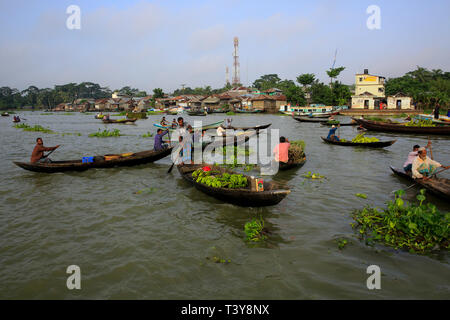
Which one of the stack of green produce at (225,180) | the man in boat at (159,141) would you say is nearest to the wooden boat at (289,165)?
the stack of green produce at (225,180)

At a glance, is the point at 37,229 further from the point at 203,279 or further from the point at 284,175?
the point at 284,175

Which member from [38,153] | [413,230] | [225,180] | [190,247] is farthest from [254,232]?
[38,153]

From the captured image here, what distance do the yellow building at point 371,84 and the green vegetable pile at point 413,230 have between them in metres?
46.5

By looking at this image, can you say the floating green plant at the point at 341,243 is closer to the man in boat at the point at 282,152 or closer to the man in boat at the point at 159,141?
the man in boat at the point at 282,152

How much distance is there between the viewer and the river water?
12.9ft

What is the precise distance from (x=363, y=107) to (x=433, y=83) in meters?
13.2

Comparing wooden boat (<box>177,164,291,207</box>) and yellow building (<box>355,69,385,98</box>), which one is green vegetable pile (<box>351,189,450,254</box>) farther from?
yellow building (<box>355,69,385,98</box>)

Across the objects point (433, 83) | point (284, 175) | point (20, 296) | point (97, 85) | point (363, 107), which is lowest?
point (20, 296)

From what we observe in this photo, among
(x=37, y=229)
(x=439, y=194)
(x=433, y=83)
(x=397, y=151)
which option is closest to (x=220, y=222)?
(x=37, y=229)

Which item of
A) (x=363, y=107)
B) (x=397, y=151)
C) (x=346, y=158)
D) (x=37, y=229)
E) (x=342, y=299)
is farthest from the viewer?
(x=363, y=107)

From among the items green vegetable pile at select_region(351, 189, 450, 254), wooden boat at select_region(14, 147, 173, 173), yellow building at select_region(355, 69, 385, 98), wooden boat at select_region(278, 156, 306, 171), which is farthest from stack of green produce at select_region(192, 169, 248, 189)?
yellow building at select_region(355, 69, 385, 98)

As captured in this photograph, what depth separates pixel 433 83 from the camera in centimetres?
4575

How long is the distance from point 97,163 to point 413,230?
1013 cm

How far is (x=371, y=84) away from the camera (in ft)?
147
